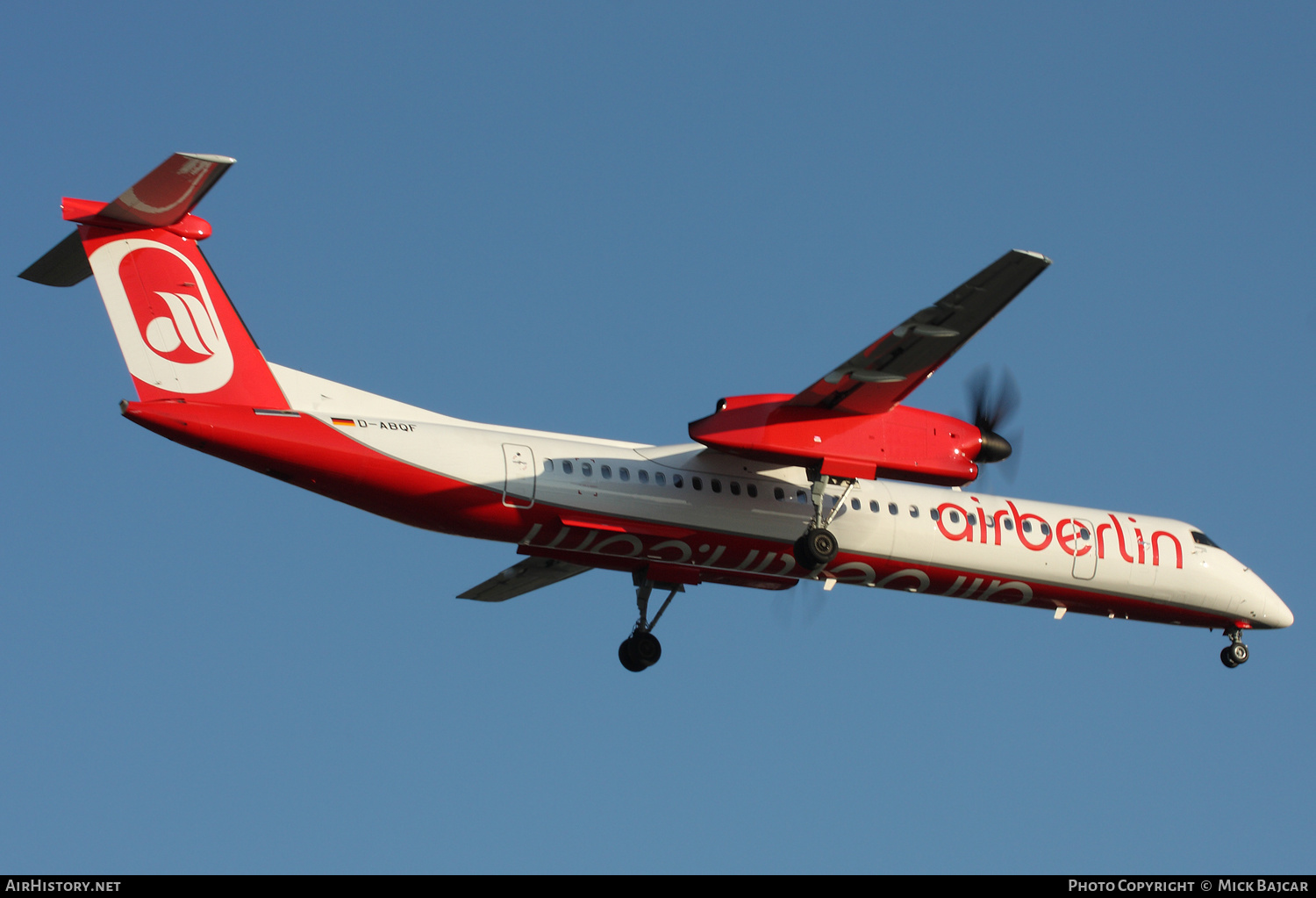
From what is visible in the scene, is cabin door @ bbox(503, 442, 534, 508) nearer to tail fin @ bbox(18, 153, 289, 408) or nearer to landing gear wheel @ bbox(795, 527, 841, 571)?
tail fin @ bbox(18, 153, 289, 408)

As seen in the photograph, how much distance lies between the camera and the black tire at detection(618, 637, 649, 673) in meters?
23.0

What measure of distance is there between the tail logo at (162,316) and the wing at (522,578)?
25.1ft

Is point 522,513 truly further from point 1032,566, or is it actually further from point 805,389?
point 1032,566

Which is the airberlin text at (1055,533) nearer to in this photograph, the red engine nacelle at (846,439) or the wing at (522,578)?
the red engine nacelle at (846,439)

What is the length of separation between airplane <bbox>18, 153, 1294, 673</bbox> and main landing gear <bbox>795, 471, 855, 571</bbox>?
0.11 feet

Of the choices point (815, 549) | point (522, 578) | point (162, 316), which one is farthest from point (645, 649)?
point (162, 316)

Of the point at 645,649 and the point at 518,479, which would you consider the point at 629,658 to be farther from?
the point at 518,479

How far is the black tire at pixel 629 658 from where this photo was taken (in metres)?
23.0

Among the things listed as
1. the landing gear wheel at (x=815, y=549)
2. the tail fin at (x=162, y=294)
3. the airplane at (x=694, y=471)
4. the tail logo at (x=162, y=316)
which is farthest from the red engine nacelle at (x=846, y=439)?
the tail logo at (x=162, y=316)

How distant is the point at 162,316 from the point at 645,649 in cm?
943

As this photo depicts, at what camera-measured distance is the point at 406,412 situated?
64.7ft
